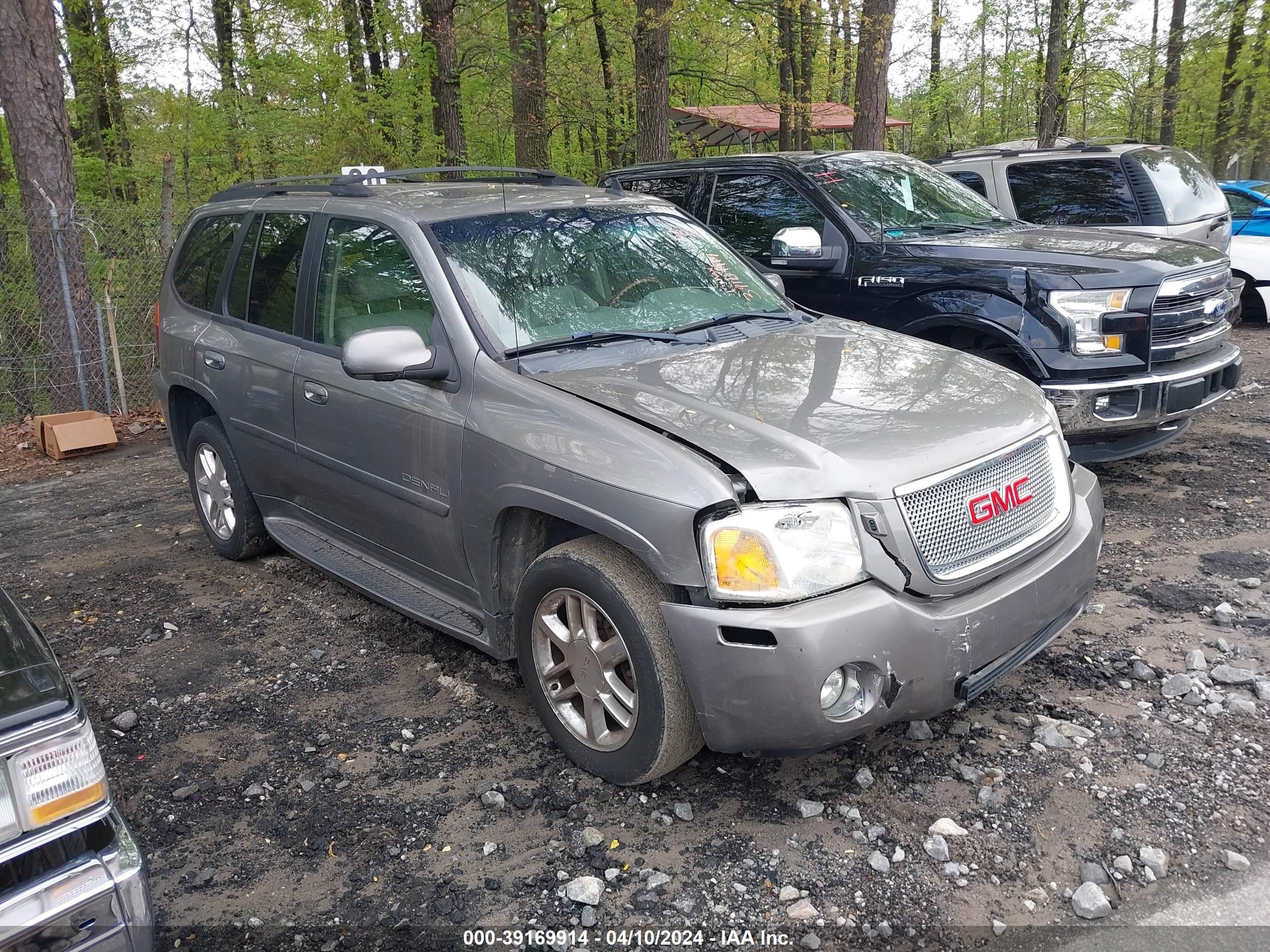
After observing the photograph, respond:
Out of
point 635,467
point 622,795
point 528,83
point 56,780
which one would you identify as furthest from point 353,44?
point 56,780

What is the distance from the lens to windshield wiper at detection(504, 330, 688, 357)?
3564mm

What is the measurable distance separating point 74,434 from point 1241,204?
1262 cm

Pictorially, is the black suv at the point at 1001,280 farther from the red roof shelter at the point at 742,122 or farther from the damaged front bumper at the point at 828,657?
the red roof shelter at the point at 742,122

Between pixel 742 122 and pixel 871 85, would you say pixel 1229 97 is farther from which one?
pixel 871 85

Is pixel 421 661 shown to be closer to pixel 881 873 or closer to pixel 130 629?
pixel 130 629

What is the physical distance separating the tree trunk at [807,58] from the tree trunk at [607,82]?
3.34m

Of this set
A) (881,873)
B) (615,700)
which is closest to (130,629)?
(615,700)

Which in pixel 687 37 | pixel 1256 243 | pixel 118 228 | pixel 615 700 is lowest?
pixel 615 700

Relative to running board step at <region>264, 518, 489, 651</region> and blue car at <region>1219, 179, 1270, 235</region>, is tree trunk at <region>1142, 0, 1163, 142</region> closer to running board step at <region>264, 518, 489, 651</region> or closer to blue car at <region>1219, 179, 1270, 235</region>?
blue car at <region>1219, 179, 1270, 235</region>

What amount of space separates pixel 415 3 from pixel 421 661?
1638 cm

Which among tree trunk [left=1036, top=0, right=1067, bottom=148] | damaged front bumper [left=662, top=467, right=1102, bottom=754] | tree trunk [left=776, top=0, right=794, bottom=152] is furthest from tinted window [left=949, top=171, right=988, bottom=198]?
damaged front bumper [left=662, top=467, right=1102, bottom=754]

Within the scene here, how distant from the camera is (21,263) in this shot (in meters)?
9.50

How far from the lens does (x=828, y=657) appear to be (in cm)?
264

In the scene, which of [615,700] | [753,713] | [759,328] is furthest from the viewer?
[759,328]
